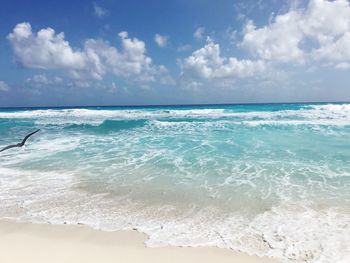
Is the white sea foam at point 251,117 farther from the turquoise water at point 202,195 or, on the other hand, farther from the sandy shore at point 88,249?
the sandy shore at point 88,249

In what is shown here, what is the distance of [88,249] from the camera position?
4.29m

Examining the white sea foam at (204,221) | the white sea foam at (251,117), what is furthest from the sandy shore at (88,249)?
the white sea foam at (251,117)

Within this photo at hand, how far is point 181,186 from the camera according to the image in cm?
727

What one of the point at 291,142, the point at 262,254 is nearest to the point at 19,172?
the point at 262,254

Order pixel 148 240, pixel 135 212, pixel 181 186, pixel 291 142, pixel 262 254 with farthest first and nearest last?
pixel 291 142 < pixel 181 186 < pixel 135 212 < pixel 148 240 < pixel 262 254

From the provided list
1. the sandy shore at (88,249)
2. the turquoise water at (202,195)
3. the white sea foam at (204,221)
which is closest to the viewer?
the sandy shore at (88,249)

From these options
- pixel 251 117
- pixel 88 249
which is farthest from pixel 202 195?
pixel 251 117

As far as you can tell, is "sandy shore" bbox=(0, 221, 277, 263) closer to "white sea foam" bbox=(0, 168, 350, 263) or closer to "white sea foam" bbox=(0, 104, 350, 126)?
"white sea foam" bbox=(0, 168, 350, 263)

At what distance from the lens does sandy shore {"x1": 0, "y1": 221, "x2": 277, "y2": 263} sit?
4.01 metres

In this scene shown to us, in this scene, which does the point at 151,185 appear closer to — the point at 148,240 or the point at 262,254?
the point at 148,240

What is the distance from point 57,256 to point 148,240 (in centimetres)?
131

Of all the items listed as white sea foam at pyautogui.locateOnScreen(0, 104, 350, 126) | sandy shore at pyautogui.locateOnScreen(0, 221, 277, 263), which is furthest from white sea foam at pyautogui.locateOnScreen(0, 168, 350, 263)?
white sea foam at pyautogui.locateOnScreen(0, 104, 350, 126)

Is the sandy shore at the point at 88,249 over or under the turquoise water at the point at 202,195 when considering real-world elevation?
under

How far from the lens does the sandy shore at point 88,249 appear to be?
4.01m
